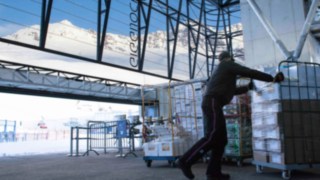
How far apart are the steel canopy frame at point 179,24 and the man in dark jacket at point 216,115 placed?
4779 mm

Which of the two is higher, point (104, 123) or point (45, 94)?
point (45, 94)

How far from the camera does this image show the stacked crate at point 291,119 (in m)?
3.29

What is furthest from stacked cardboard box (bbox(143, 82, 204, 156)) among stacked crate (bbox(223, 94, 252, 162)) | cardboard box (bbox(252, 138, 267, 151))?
cardboard box (bbox(252, 138, 267, 151))

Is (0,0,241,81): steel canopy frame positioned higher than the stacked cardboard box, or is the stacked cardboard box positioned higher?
(0,0,241,81): steel canopy frame

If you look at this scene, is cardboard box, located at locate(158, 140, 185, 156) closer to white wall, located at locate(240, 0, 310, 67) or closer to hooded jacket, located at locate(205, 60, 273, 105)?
hooded jacket, located at locate(205, 60, 273, 105)

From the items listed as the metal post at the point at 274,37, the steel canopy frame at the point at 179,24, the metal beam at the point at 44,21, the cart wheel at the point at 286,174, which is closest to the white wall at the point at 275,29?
the metal post at the point at 274,37

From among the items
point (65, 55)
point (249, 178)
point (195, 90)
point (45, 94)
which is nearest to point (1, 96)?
point (45, 94)

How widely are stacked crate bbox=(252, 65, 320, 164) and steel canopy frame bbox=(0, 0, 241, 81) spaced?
504cm

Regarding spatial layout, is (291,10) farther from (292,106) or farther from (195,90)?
(292,106)

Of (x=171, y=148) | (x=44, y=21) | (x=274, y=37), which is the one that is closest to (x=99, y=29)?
(x=44, y=21)

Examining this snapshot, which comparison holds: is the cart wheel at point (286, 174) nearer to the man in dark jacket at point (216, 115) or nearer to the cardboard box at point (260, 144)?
the cardboard box at point (260, 144)

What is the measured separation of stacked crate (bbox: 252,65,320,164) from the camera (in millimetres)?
3293

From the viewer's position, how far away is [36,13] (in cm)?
692

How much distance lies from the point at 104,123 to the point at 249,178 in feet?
22.8
